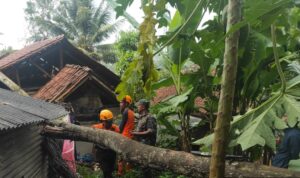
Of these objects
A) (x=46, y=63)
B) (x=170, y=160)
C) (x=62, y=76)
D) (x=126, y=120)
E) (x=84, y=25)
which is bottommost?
(x=170, y=160)

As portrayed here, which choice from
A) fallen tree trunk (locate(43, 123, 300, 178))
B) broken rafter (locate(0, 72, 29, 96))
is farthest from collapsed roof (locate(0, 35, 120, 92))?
fallen tree trunk (locate(43, 123, 300, 178))

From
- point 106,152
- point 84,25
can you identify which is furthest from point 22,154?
point 84,25

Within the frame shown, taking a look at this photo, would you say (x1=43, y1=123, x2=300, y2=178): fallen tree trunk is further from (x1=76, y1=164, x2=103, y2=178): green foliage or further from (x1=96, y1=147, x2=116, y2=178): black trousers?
(x1=76, y1=164, x2=103, y2=178): green foliage

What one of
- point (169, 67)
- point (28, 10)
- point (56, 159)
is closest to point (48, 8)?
point (28, 10)

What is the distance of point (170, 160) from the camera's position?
386 cm

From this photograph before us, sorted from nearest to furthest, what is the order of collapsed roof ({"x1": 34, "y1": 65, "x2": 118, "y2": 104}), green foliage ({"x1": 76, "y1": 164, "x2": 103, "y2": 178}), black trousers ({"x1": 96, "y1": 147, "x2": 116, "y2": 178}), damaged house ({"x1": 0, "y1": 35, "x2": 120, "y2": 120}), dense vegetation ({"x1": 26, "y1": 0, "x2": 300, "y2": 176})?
dense vegetation ({"x1": 26, "y1": 0, "x2": 300, "y2": 176}) → black trousers ({"x1": 96, "y1": 147, "x2": 116, "y2": 178}) → green foliage ({"x1": 76, "y1": 164, "x2": 103, "y2": 178}) → collapsed roof ({"x1": 34, "y1": 65, "x2": 118, "y2": 104}) → damaged house ({"x1": 0, "y1": 35, "x2": 120, "y2": 120})

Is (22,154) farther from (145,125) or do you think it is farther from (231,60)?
(231,60)

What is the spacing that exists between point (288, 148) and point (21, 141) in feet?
13.8

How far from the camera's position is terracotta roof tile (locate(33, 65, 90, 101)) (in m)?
11.8

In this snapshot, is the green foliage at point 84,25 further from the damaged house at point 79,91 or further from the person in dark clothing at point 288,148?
the person in dark clothing at point 288,148

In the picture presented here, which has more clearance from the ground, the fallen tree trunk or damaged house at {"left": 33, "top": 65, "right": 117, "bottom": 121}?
damaged house at {"left": 33, "top": 65, "right": 117, "bottom": 121}

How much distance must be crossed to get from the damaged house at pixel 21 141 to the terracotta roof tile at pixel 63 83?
11.8 feet

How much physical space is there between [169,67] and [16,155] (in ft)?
9.03

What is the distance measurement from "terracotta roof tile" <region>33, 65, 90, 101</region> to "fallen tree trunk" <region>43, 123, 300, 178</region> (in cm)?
572
